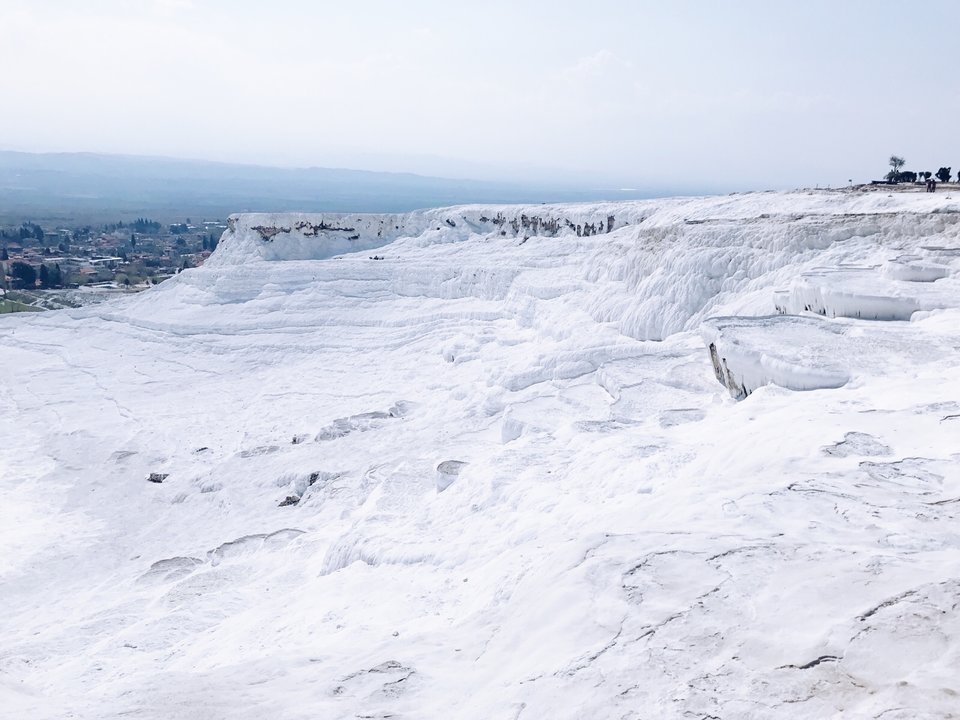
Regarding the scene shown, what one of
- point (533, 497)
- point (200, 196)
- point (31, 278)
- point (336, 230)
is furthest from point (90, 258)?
point (200, 196)

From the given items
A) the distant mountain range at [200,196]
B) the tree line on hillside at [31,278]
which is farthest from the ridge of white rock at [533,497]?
the distant mountain range at [200,196]

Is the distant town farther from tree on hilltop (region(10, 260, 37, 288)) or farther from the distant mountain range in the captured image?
the distant mountain range

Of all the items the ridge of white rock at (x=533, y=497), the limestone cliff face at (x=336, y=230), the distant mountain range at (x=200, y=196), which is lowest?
the ridge of white rock at (x=533, y=497)

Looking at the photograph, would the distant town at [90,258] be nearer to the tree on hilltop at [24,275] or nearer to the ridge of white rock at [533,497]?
the tree on hilltop at [24,275]

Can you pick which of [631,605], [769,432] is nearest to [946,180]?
[769,432]

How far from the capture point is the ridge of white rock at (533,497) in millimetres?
4840

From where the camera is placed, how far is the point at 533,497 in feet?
28.0

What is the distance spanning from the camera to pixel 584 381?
14.1 metres

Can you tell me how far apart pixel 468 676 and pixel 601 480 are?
3.71 meters

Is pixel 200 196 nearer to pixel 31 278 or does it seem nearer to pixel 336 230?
pixel 31 278

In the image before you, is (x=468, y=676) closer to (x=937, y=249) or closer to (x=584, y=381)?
(x=584, y=381)

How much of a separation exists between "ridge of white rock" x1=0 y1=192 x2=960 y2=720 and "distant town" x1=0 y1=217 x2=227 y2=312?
17.4 m

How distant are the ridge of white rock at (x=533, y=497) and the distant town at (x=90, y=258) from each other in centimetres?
1745

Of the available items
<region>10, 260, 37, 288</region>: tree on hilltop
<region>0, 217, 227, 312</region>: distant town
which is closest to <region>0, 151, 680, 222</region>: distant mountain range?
<region>0, 217, 227, 312</region>: distant town
